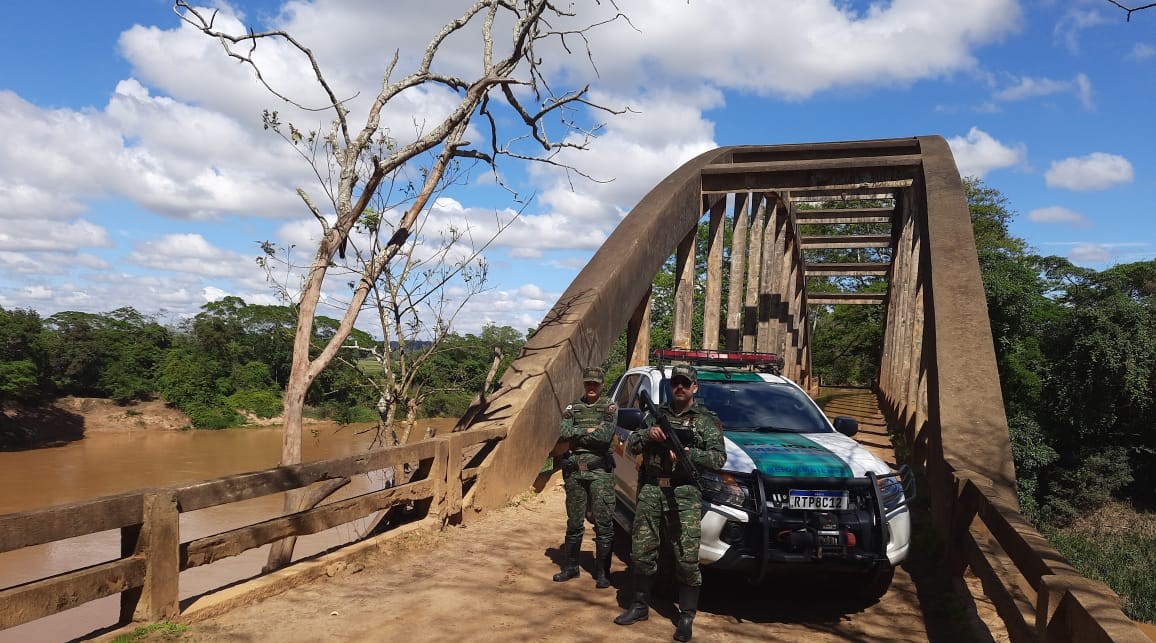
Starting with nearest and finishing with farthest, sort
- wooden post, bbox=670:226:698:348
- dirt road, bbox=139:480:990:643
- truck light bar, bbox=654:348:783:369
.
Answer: dirt road, bbox=139:480:990:643 < truck light bar, bbox=654:348:783:369 < wooden post, bbox=670:226:698:348

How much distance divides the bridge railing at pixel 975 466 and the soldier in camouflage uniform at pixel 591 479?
2.49 meters

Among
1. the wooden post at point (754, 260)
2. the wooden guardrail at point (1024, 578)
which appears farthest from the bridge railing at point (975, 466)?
the wooden post at point (754, 260)

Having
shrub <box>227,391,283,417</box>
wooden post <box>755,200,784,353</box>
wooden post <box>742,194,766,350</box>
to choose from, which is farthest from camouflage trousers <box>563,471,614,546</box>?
shrub <box>227,391,283,417</box>

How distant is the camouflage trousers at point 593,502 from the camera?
6.00 metres

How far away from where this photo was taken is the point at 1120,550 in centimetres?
2586

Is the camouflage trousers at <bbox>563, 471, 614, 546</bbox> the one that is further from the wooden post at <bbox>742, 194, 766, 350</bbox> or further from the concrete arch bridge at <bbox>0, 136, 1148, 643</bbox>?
the wooden post at <bbox>742, 194, 766, 350</bbox>

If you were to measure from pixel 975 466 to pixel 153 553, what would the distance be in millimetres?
5392

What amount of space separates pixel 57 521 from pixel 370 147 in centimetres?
415

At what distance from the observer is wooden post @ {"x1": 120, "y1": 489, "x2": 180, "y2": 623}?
4.38 meters

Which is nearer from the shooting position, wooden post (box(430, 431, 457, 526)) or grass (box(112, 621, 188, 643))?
grass (box(112, 621, 188, 643))

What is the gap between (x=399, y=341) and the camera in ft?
28.8

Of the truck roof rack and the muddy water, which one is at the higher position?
the truck roof rack

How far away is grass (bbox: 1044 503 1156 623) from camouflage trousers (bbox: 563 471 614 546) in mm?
20746

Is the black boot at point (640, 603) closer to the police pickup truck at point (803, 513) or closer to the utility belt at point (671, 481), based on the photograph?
the police pickup truck at point (803, 513)
